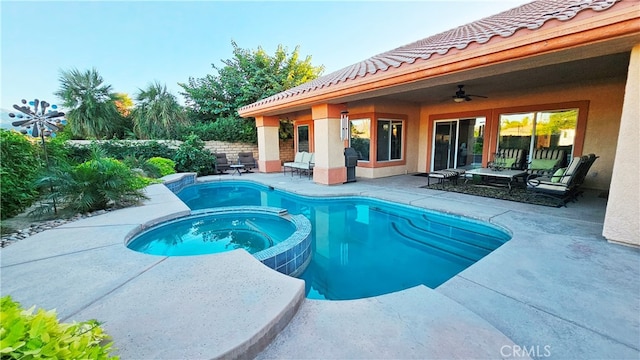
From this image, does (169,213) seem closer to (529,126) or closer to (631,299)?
(631,299)

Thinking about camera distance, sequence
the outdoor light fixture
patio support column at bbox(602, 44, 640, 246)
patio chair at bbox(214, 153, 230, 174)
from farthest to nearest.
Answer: patio chair at bbox(214, 153, 230, 174)
the outdoor light fixture
patio support column at bbox(602, 44, 640, 246)

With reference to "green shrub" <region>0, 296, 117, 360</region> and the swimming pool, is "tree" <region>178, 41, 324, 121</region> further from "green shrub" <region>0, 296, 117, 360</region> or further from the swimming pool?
"green shrub" <region>0, 296, 117, 360</region>

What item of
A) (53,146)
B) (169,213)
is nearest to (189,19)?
(53,146)

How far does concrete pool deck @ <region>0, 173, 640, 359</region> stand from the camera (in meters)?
1.83

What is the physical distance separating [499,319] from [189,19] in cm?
1676

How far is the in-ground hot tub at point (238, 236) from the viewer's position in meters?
3.85

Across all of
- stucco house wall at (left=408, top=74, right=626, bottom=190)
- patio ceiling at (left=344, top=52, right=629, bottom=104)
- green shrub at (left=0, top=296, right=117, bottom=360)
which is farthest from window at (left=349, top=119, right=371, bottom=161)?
green shrub at (left=0, top=296, right=117, bottom=360)

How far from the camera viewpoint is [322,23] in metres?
14.2

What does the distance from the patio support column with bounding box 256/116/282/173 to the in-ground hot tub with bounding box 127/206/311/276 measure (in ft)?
21.5

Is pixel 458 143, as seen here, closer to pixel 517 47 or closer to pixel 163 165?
pixel 517 47

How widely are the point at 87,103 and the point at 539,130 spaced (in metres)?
18.5

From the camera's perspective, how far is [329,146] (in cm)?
864

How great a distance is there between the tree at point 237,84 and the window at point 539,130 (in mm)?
11975

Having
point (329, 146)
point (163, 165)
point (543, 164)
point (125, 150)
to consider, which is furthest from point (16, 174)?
point (543, 164)
